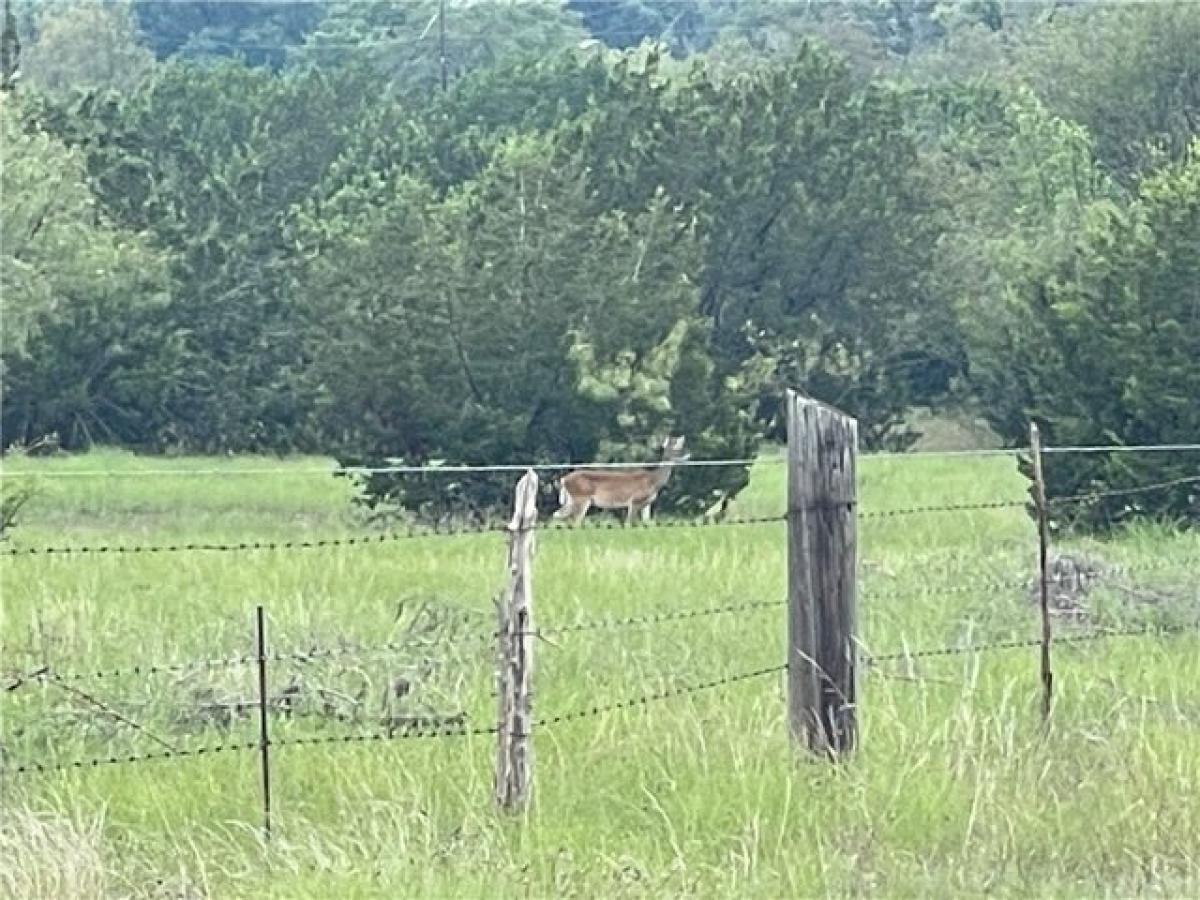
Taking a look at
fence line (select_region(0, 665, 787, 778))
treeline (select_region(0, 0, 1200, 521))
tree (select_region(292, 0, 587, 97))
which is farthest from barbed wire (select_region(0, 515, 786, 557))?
tree (select_region(292, 0, 587, 97))

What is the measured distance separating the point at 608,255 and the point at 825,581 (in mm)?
20067

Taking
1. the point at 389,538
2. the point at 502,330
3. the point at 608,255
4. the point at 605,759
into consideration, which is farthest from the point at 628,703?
the point at 608,255

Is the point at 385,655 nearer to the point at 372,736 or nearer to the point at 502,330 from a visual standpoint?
the point at 372,736

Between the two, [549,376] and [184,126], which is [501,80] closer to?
[184,126]

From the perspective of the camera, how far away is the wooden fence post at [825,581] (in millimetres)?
6449

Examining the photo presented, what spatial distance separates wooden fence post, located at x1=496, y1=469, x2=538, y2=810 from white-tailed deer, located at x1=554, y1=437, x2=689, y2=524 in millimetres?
13900

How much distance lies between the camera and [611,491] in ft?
65.8

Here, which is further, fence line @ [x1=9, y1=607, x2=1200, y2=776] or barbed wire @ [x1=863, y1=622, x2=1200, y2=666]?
barbed wire @ [x1=863, y1=622, x2=1200, y2=666]

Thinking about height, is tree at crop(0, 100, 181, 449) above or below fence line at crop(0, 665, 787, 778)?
above

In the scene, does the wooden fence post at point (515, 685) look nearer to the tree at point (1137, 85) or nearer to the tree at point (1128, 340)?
the tree at point (1128, 340)

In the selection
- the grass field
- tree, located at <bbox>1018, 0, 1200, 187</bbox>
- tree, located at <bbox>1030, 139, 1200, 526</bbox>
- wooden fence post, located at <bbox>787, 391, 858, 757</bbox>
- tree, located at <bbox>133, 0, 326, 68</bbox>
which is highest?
tree, located at <bbox>133, 0, 326, 68</bbox>

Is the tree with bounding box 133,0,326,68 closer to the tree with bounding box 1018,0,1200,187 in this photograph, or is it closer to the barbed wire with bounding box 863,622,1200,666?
the tree with bounding box 1018,0,1200,187

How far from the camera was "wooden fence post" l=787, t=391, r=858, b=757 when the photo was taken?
645 centimetres

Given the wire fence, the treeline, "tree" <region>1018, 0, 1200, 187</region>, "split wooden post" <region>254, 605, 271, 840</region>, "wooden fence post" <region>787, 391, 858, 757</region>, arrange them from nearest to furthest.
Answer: "split wooden post" <region>254, 605, 271, 840</region> → "wooden fence post" <region>787, 391, 858, 757</region> → the wire fence → the treeline → "tree" <region>1018, 0, 1200, 187</region>
